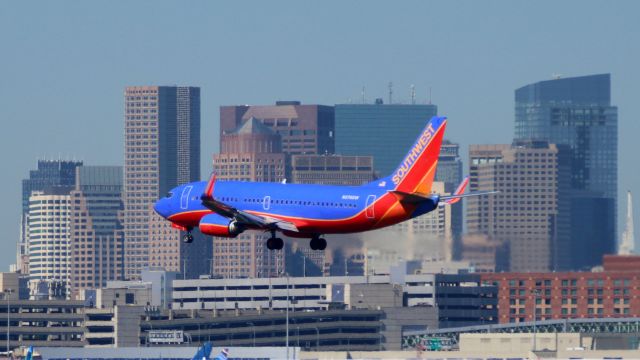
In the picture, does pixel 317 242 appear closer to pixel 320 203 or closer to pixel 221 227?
pixel 320 203

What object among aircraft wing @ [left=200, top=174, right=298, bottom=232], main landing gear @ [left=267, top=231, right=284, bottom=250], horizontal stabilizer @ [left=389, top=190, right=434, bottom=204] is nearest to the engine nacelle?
aircraft wing @ [left=200, top=174, right=298, bottom=232]

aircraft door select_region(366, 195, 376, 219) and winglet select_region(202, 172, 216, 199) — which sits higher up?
winglet select_region(202, 172, 216, 199)

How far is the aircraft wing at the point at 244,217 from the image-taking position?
545 feet

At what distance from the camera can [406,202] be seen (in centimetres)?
16150

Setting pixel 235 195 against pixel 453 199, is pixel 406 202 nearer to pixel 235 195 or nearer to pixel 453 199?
pixel 453 199

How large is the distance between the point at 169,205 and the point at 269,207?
895cm

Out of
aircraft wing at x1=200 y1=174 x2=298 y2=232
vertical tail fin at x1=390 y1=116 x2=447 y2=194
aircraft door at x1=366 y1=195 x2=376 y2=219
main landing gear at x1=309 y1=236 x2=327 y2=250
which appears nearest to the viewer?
aircraft door at x1=366 y1=195 x2=376 y2=219

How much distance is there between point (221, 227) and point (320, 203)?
25.7 ft

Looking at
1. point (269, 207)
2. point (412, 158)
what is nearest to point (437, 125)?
point (412, 158)

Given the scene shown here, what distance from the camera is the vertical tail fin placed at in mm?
164125

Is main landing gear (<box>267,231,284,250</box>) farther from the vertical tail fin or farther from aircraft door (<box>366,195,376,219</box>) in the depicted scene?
the vertical tail fin

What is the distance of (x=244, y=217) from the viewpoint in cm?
16700

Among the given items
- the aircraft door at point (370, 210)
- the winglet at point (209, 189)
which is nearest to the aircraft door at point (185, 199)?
the winglet at point (209, 189)

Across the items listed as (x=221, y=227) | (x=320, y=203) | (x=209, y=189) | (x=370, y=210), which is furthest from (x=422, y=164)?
(x=209, y=189)
